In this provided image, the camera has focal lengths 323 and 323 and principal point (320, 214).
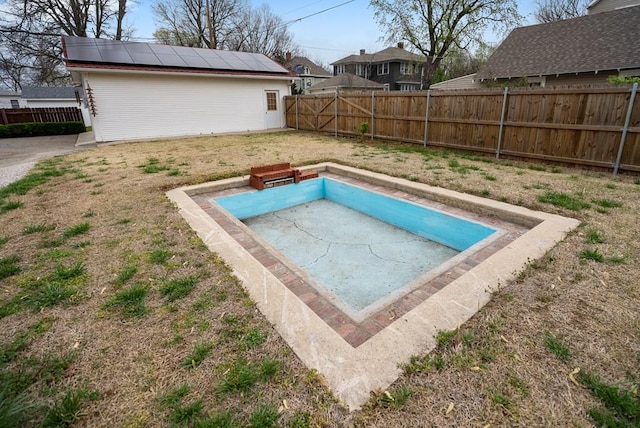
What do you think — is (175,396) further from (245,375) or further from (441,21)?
(441,21)

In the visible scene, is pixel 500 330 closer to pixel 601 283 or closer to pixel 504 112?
pixel 601 283

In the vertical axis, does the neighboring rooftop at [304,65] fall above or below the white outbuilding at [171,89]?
above

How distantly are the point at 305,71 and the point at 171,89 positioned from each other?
963 inches

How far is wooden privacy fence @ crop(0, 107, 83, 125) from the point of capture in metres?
17.4

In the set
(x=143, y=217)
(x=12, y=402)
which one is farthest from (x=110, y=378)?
(x=143, y=217)

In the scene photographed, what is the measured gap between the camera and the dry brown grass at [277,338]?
1646 millimetres

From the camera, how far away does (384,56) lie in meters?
36.9

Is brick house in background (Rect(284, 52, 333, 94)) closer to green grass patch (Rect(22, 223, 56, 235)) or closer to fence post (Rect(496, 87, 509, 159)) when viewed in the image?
fence post (Rect(496, 87, 509, 159))

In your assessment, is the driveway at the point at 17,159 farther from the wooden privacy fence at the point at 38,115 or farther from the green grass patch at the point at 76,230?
the wooden privacy fence at the point at 38,115

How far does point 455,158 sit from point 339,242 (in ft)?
15.6

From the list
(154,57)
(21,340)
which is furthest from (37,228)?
(154,57)

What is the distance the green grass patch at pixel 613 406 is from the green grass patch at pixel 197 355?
2082mm

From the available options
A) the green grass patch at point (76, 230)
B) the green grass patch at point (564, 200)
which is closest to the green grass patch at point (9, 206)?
the green grass patch at point (76, 230)

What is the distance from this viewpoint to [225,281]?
9.26 ft
